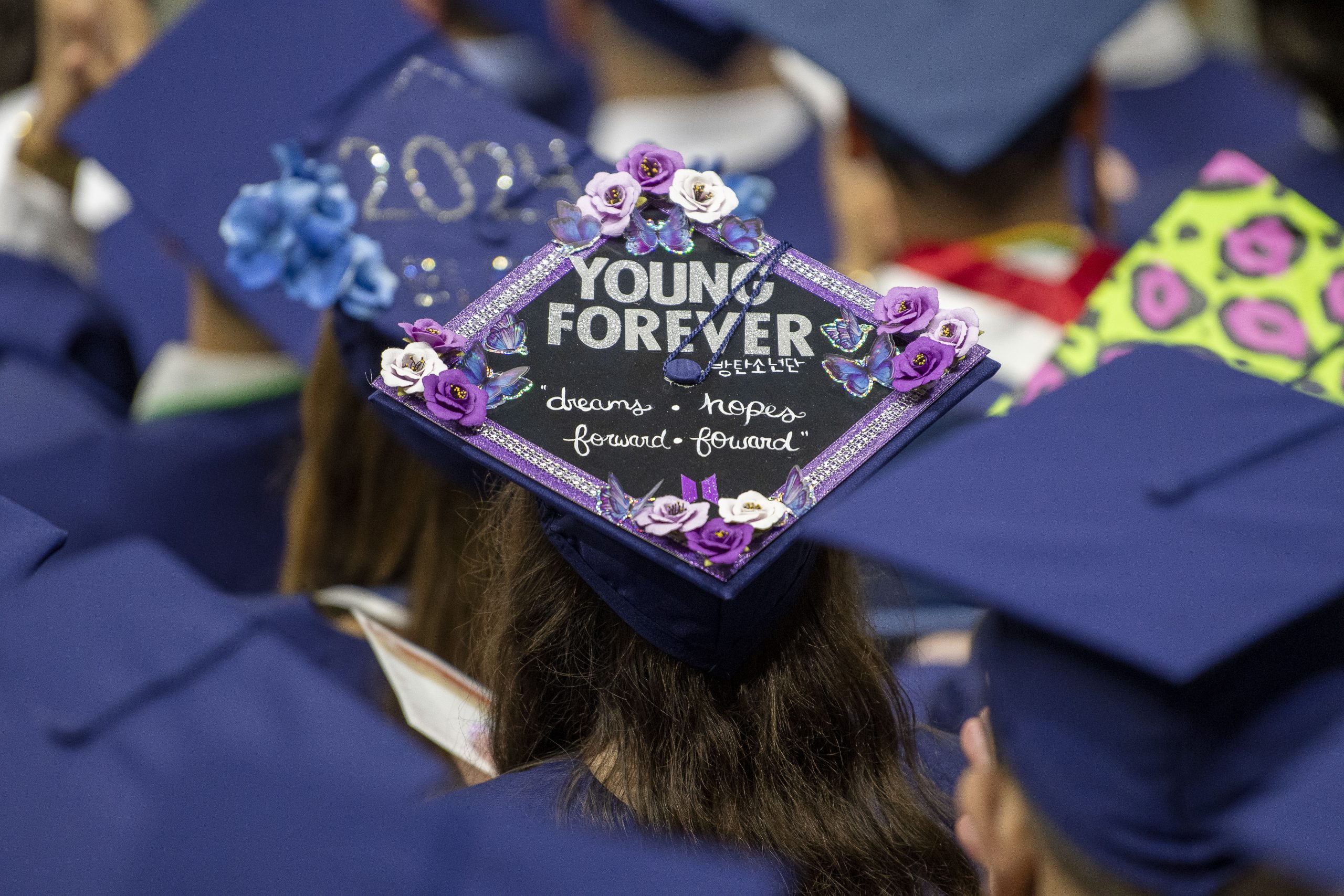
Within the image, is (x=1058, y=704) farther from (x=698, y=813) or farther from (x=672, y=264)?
(x=672, y=264)

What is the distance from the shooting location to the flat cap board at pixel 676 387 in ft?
4.57

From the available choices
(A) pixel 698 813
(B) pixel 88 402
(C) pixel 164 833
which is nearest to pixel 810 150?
(B) pixel 88 402

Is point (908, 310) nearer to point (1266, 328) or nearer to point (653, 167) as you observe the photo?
point (653, 167)

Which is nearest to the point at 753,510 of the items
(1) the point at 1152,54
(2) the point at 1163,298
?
(2) the point at 1163,298

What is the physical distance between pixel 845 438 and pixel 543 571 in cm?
35

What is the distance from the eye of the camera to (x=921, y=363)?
4.80 ft

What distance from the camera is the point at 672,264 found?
1528 mm

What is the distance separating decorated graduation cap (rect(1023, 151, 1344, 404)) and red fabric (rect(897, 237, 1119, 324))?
0.78 ft

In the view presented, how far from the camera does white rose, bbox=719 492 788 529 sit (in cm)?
134

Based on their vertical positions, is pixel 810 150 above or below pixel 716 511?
below

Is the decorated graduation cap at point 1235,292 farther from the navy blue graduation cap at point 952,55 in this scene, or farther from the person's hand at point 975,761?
the person's hand at point 975,761

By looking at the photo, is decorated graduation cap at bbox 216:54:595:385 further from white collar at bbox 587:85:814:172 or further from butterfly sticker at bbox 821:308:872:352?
white collar at bbox 587:85:814:172

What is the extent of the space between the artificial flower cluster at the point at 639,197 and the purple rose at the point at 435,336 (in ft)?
0.62

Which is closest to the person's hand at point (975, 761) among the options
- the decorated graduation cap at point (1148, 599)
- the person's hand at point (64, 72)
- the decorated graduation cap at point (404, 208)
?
the decorated graduation cap at point (1148, 599)
